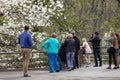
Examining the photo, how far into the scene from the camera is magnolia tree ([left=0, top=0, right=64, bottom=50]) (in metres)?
22.8

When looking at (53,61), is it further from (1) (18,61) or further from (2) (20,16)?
(2) (20,16)

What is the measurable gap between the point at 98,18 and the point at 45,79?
3334cm

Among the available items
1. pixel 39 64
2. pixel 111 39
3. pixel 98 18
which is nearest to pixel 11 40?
pixel 39 64

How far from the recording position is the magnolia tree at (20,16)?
22781 mm

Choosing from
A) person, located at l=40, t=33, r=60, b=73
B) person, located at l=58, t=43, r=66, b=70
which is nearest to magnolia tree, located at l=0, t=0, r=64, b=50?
person, located at l=58, t=43, r=66, b=70

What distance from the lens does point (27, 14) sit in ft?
76.4

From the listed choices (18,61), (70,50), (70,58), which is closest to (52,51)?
(70,50)

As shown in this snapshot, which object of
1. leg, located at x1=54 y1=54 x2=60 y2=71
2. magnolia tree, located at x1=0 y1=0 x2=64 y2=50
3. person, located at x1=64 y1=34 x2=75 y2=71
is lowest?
leg, located at x1=54 y1=54 x2=60 y2=71

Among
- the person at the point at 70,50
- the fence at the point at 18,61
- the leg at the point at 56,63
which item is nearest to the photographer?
the leg at the point at 56,63

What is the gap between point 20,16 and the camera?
917 inches

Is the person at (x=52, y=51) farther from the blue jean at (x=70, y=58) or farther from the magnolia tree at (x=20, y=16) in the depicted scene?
the magnolia tree at (x=20, y=16)

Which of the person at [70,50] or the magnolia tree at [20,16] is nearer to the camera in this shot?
the person at [70,50]

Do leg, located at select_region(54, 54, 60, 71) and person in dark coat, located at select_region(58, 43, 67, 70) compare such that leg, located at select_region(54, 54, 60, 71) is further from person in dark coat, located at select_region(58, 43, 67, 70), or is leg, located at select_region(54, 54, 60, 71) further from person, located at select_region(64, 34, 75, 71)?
person in dark coat, located at select_region(58, 43, 67, 70)

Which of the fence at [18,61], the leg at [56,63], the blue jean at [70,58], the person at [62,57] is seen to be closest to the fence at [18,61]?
the fence at [18,61]
